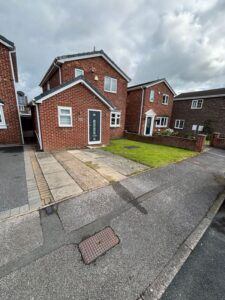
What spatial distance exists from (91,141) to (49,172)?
201 inches

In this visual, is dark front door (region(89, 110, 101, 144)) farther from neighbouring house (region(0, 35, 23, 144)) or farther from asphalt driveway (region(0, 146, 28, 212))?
neighbouring house (region(0, 35, 23, 144))

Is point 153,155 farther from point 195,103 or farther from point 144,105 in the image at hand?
point 195,103

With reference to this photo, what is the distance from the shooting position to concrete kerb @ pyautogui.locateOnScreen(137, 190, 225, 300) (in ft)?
5.97

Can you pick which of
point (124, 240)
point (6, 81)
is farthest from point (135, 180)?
point (6, 81)

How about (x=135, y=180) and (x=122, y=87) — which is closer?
(x=135, y=180)

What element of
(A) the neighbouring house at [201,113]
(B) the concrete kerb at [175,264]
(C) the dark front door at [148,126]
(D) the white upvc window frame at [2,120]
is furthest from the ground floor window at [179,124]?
(D) the white upvc window frame at [2,120]

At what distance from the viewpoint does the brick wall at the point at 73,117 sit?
26.3 feet

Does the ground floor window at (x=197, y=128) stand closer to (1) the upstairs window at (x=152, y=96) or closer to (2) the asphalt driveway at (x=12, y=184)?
(1) the upstairs window at (x=152, y=96)

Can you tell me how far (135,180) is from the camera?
4957mm

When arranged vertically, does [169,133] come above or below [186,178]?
above

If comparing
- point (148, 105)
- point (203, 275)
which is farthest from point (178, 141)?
point (203, 275)

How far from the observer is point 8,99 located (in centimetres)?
907

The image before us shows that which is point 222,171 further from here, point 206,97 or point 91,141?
point 206,97

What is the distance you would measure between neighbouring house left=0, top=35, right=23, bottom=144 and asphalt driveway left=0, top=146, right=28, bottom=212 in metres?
3.95
